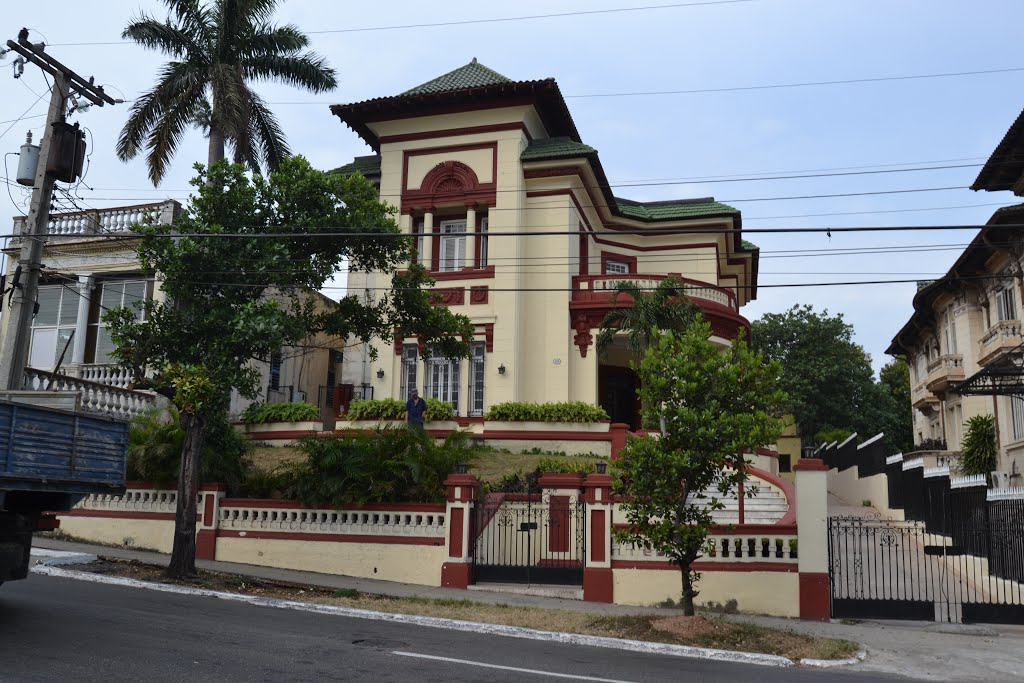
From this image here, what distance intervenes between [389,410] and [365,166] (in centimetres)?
990

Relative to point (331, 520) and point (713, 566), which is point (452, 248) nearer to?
point (331, 520)

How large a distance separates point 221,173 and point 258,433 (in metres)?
10.0

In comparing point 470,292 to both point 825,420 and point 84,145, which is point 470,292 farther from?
point 825,420

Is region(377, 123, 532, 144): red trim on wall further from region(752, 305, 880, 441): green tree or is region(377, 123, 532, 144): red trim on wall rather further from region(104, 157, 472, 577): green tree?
region(752, 305, 880, 441): green tree

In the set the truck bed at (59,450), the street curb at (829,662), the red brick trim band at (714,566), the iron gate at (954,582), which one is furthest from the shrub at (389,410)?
the street curb at (829,662)

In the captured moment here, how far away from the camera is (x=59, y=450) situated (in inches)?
385

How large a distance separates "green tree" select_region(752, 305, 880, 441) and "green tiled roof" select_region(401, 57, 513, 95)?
2819 centimetres

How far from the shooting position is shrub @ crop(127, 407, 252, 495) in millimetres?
17578

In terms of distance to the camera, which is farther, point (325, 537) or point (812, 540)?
point (325, 537)

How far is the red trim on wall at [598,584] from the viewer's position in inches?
564

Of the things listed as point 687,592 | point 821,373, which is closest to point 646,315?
point 687,592

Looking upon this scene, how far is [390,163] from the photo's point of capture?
94.0 ft

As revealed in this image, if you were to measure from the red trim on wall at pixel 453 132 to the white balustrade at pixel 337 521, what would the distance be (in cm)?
1519

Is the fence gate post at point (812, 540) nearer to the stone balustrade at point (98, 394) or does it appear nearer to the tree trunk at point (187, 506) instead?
the tree trunk at point (187, 506)
